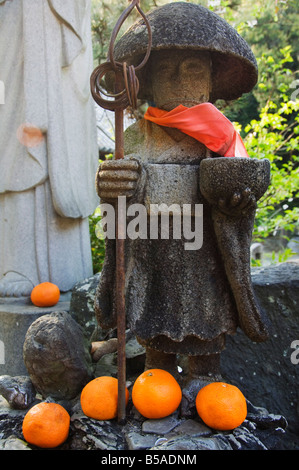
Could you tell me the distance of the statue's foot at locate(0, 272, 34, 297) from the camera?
2541 mm

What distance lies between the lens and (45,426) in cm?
139

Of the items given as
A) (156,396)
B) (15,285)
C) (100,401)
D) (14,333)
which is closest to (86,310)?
(14,333)

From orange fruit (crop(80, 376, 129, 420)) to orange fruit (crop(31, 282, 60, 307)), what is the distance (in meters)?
A: 1.02

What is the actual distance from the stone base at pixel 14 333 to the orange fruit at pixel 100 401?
86cm

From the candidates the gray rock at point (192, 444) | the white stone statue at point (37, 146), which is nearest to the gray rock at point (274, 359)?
the gray rock at point (192, 444)

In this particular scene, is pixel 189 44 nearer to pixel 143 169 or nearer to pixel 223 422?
pixel 143 169

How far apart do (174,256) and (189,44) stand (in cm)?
79

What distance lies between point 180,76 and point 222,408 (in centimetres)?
128

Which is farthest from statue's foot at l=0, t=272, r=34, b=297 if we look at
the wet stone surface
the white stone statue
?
the wet stone surface

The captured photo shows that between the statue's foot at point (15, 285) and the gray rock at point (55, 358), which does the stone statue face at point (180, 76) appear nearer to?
the gray rock at point (55, 358)

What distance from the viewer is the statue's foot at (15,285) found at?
8.34 ft

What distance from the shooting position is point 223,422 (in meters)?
1.40

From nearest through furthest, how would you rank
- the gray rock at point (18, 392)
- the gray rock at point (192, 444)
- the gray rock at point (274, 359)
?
the gray rock at point (192, 444)
the gray rock at point (18, 392)
the gray rock at point (274, 359)
